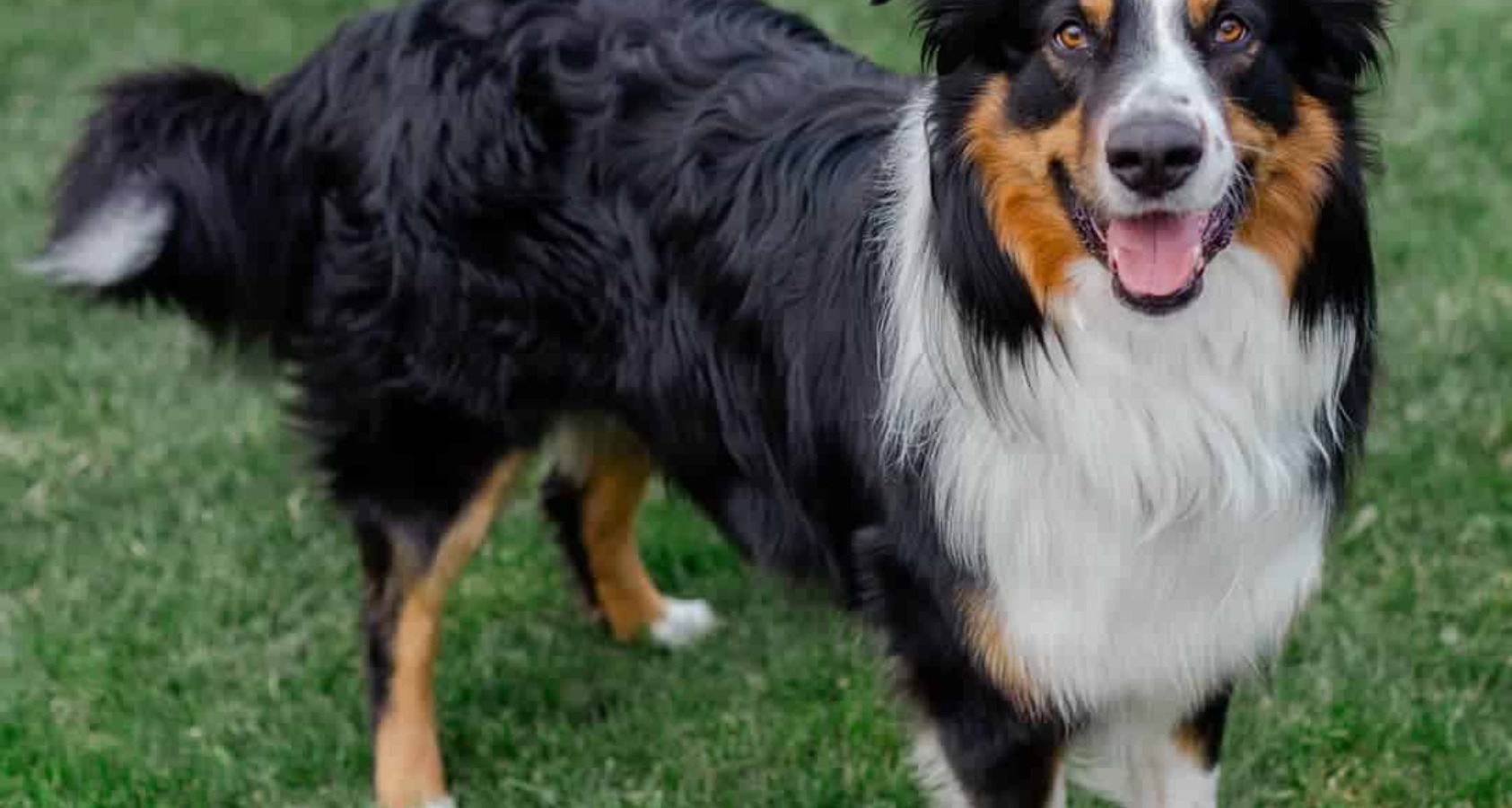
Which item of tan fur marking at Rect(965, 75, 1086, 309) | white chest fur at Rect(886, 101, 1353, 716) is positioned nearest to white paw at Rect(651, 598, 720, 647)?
white chest fur at Rect(886, 101, 1353, 716)

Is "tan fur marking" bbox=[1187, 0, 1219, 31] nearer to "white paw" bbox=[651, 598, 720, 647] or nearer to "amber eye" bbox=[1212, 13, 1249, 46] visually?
"amber eye" bbox=[1212, 13, 1249, 46]

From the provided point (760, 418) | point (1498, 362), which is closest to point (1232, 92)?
point (760, 418)

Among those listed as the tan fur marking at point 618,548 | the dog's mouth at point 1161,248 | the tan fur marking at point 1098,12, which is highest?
the tan fur marking at point 1098,12

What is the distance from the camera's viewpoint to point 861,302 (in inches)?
143

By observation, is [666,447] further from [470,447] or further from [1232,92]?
[1232,92]

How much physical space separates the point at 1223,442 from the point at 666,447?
130 cm

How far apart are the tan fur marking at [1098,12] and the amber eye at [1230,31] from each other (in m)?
0.17

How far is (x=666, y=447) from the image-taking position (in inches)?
165

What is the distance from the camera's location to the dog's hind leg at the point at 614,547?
504 centimetres

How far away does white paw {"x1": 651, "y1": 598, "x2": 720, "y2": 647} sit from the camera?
5.16 m

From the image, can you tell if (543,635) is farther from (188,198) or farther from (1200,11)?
(1200,11)

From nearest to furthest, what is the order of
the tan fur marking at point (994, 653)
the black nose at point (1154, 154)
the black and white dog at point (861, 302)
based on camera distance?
the black nose at point (1154, 154)
the black and white dog at point (861, 302)
the tan fur marking at point (994, 653)

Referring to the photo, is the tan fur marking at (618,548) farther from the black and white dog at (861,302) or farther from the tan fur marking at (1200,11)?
the tan fur marking at (1200,11)

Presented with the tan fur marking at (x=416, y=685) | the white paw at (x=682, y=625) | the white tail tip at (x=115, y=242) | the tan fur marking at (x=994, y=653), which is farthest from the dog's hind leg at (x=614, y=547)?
the tan fur marking at (x=994, y=653)
